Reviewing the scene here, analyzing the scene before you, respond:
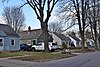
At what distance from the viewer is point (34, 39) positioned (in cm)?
6781

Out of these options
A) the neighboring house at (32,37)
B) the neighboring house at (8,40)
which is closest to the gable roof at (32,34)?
the neighboring house at (32,37)

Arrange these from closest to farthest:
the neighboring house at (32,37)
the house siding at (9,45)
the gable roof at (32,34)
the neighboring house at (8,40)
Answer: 1. the neighboring house at (8,40)
2. the house siding at (9,45)
3. the neighboring house at (32,37)
4. the gable roof at (32,34)

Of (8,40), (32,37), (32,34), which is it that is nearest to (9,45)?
(8,40)

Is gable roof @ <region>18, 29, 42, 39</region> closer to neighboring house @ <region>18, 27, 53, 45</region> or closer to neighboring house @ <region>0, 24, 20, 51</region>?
neighboring house @ <region>18, 27, 53, 45</region>

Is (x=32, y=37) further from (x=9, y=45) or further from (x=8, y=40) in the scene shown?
(x=8, y=40)

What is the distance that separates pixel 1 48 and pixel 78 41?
70131mm

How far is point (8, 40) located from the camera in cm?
4397

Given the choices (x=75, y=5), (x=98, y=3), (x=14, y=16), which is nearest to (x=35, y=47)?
(x=75, y=5)

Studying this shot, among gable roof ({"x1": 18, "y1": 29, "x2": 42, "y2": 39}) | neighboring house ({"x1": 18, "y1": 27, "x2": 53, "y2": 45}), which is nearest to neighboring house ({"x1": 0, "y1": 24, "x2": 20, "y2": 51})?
neighboring house ({"x1": 18, "y1": 27, "x2": 53, "y2": 45})

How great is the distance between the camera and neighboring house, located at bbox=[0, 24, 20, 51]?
139ft

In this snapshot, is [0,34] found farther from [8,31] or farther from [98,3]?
[98,3]

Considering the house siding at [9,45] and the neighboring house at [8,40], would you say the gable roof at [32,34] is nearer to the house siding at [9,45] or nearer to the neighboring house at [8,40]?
the neighboring house at [8,40]

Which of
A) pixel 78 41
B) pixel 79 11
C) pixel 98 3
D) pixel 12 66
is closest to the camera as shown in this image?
pixel 12 66

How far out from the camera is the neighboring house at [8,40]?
4239 centimetres
